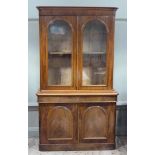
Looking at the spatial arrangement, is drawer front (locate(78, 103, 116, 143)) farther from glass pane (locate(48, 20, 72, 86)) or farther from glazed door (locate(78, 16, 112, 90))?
glass pane (locate(48, 20, 72, 86))

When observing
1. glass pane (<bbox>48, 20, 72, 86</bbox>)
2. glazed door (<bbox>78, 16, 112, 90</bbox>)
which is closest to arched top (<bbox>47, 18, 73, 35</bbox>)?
glass pane (<bbox>48, 20, 72, 86</bbox>)

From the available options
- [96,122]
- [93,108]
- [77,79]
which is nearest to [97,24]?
[77,79]

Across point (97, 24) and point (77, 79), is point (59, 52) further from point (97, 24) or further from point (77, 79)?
point (97, 24)

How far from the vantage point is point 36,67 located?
11.5 ft

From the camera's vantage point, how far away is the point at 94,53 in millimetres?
3129

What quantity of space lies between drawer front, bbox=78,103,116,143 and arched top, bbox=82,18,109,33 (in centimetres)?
87

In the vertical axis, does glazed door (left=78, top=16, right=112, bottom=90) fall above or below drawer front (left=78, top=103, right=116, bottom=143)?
above

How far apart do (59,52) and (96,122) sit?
92 centimetres

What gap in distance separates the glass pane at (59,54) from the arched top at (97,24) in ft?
0.69

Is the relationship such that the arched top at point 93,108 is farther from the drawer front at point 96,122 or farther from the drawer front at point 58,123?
the drawer front at point 58,123

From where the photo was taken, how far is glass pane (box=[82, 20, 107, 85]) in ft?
10.2
